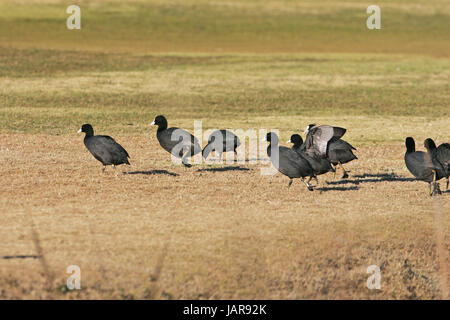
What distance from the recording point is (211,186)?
1700 centimetres

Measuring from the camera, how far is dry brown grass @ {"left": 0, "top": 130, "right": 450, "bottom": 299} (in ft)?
37.2

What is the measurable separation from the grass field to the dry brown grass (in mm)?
31

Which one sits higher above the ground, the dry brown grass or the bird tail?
the bird tail

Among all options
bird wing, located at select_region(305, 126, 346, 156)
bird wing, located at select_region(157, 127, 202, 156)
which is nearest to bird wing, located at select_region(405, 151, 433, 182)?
bird wing, located at select_region(305, 126, 346, 156)

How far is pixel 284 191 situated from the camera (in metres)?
16.6

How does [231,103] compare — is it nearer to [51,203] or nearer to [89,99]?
[89,99]

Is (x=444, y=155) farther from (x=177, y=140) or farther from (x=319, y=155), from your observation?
(x=177, y=140)

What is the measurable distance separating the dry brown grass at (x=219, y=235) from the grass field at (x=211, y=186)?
0.10 ft

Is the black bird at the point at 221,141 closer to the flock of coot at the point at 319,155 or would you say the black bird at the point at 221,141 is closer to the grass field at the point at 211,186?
the grass field at the point at 211,186

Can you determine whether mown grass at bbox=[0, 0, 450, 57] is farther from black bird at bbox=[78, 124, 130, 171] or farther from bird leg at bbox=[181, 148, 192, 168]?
black bird at bbox=[78, 124, 130, 171]

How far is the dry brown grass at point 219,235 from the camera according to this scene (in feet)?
37.2

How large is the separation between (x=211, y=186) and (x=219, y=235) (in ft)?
13.2

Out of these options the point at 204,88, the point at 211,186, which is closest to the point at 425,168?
the point at 211,186
